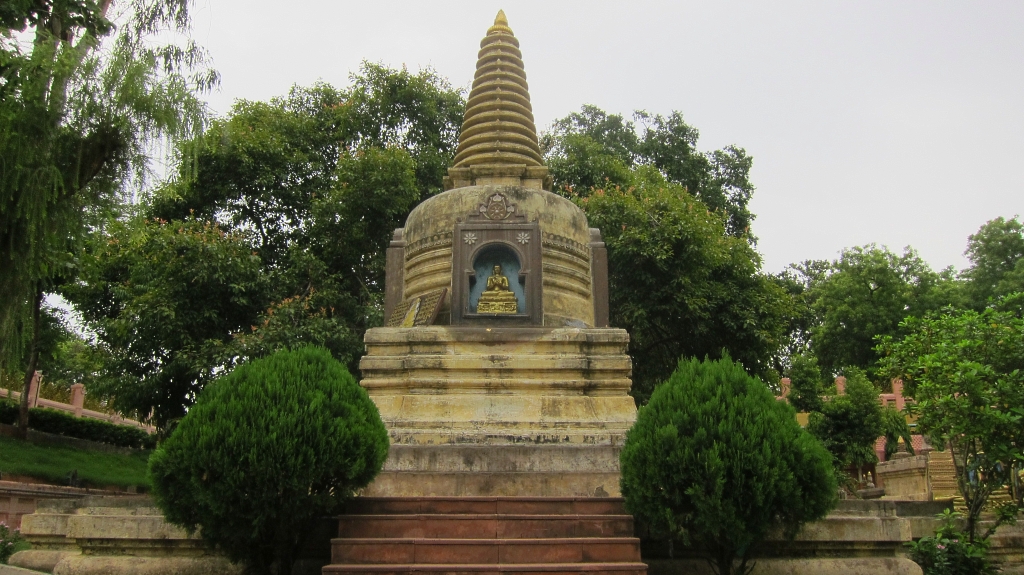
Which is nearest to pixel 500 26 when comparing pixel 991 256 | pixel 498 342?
pixel 498 342

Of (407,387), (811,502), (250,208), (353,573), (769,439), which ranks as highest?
(250,208)

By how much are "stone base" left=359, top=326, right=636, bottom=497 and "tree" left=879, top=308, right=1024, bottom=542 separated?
3.83 meters

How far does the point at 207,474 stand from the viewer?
23.1 ft

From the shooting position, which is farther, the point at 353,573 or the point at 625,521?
the point at 625,521

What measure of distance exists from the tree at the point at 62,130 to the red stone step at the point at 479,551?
4225 millimetres

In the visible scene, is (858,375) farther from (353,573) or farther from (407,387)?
(353,573)

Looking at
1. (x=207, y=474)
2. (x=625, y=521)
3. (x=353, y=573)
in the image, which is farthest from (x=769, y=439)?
(x=207, y=474)

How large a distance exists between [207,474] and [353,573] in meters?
1.52

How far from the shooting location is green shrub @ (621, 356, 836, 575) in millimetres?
7039

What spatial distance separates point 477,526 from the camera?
8.22 m

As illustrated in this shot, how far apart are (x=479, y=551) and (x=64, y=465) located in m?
18.3

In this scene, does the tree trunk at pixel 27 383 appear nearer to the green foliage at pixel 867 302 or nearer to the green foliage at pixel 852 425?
the green foliage at pixel 852 425

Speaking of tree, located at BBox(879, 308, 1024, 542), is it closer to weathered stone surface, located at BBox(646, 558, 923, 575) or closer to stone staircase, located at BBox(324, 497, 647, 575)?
weathered stone surface, located at BBox(646, 558, 923, 575)

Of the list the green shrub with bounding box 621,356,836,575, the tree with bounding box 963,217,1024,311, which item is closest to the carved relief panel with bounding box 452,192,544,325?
the green shrub with bounding box 621,356,836,575
